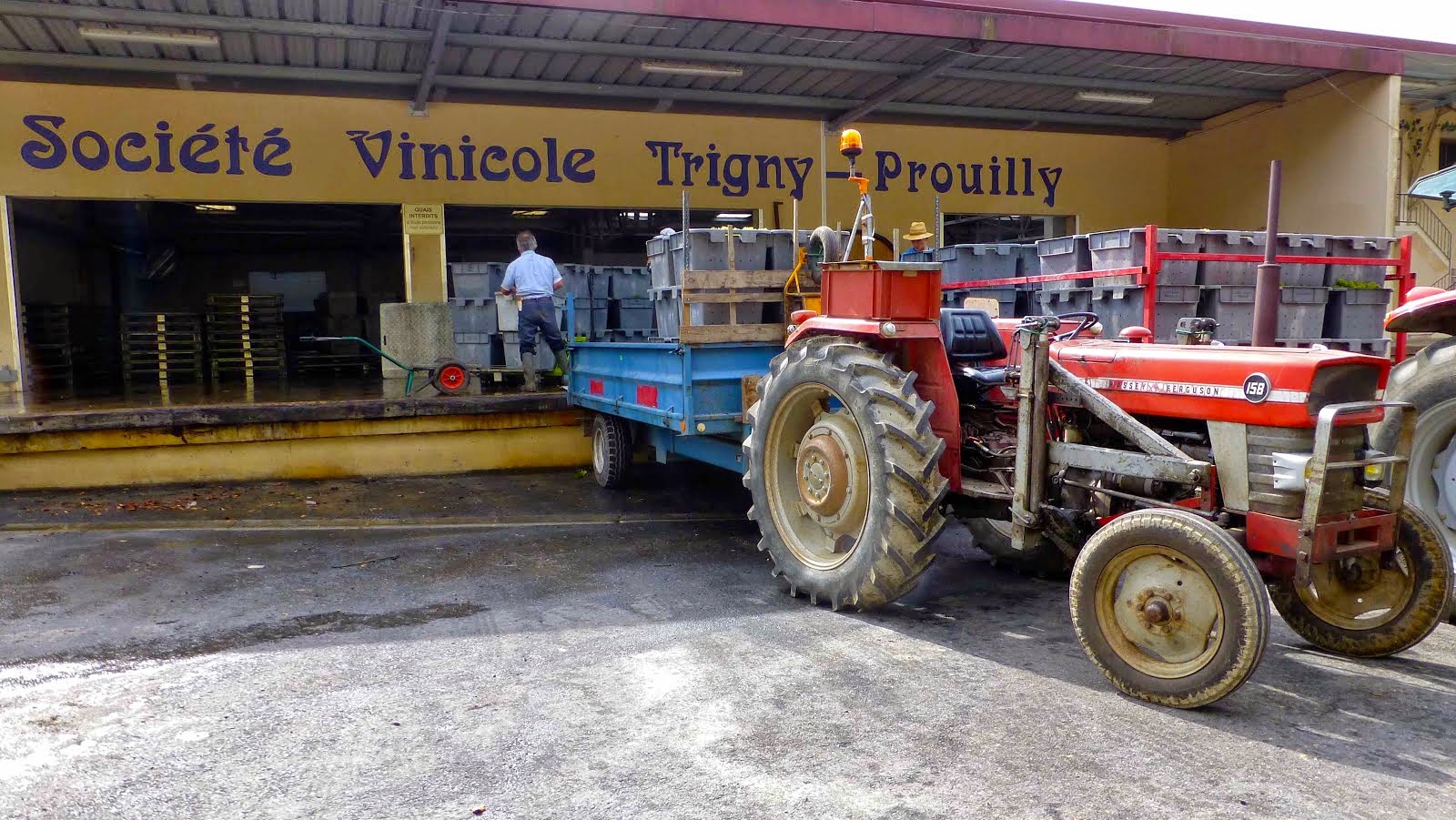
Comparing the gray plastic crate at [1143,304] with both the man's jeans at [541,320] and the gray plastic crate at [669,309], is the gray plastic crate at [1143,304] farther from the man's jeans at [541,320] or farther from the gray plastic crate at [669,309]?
the man's jeans at [541,320]

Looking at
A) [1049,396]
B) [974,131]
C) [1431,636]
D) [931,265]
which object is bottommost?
[1431,636]

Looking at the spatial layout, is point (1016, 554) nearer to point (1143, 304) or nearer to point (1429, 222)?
point (1143, 304)

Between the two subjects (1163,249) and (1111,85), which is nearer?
(1163,249)

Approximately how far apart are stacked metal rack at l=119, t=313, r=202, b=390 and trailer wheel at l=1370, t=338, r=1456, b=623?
45.4 feet

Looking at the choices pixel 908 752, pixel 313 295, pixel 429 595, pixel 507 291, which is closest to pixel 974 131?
pixel 507 291

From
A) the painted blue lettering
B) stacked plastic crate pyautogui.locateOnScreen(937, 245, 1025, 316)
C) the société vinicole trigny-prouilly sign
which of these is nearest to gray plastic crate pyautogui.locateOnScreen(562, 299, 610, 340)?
the société vinicole trigny-prouilly sign

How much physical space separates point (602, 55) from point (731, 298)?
618cm

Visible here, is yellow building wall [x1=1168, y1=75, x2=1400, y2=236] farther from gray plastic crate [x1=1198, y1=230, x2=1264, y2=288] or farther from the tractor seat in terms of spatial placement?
the tractor seat

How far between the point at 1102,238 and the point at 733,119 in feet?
22.8

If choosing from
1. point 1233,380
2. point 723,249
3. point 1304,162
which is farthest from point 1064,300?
point 1304,162

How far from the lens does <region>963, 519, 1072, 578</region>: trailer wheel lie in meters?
5.53

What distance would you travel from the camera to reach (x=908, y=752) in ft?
10.8

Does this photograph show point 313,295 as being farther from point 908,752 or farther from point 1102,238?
point 908,752

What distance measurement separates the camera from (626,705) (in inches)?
147
